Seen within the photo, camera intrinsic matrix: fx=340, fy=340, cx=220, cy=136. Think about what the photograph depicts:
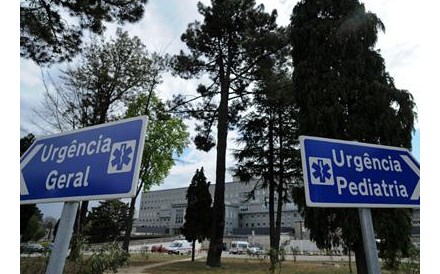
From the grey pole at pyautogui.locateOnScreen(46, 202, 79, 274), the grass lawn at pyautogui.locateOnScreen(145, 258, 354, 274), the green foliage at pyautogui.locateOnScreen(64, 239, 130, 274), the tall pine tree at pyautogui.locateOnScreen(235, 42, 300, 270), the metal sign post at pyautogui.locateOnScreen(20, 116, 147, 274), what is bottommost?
the grass lawn at pyautogui.locateOnScreen(145, 258, 354, 274)

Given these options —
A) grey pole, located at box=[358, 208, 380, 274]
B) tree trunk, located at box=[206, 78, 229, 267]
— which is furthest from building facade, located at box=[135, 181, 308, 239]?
grey pole, located at box=[358, 208, 380, 274]

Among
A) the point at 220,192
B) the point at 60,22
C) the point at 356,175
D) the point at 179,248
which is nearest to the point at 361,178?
the point at 356,175

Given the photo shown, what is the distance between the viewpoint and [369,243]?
1.91m

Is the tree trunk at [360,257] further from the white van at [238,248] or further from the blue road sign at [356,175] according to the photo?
the white van at [238,248]

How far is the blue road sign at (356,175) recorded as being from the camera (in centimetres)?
191

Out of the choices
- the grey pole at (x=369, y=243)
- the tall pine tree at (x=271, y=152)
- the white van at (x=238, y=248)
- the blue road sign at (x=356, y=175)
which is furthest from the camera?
the white van at (x=238, y=248)

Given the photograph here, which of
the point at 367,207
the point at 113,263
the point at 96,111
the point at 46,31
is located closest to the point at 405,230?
the point at 113,263

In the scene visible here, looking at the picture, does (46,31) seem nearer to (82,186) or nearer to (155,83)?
(82,186)

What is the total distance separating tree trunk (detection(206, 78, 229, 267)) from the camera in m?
16.4

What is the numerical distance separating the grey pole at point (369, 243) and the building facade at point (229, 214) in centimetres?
6574

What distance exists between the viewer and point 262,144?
2217cm

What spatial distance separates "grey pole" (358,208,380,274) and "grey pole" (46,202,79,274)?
1525 millimetres

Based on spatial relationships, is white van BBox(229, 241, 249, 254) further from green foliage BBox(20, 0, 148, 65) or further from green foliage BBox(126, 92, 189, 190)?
green foliage BBox(20, 0, 148, 65)

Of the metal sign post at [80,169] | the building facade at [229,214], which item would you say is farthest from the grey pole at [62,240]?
the building facade at [229,214]
